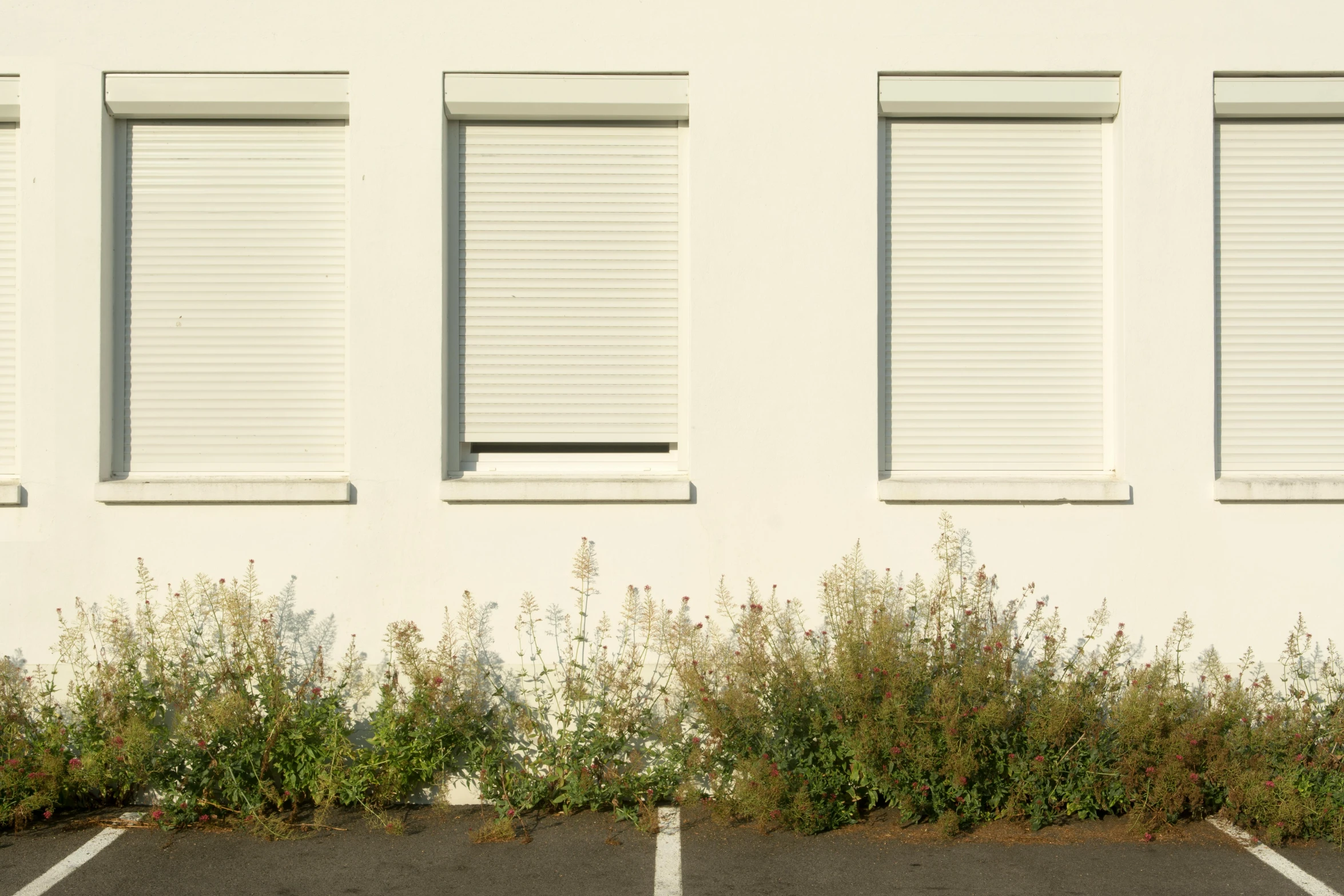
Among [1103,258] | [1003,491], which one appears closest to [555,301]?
[1003,491]

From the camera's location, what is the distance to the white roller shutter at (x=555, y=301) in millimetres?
6336

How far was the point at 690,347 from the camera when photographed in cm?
619

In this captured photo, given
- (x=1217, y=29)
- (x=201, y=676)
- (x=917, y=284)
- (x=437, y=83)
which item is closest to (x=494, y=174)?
(x=437, y=83)

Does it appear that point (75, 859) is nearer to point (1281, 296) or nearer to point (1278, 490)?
point (1278, 490)

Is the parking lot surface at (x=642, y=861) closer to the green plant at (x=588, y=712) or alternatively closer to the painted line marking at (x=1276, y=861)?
the painted line marking at (x=1276, y=861)

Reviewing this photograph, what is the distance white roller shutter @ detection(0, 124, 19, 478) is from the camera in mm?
6277

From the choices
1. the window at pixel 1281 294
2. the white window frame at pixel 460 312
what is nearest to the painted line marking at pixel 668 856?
the white window frame at pixel 460 312

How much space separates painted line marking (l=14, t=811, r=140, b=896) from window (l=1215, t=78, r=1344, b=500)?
6.34 m

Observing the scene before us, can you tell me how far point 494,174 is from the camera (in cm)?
635

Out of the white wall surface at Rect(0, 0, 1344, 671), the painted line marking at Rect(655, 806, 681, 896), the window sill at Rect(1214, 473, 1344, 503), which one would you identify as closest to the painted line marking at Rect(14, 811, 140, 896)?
the white wall surface at Rect(0, 0, 1344, 671)

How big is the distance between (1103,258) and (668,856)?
414 cm

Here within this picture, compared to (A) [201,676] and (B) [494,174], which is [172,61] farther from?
(A) [201,676]

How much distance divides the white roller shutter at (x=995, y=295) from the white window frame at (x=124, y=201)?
3223 millimetres

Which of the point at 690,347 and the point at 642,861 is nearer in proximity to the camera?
the point at 642,861
